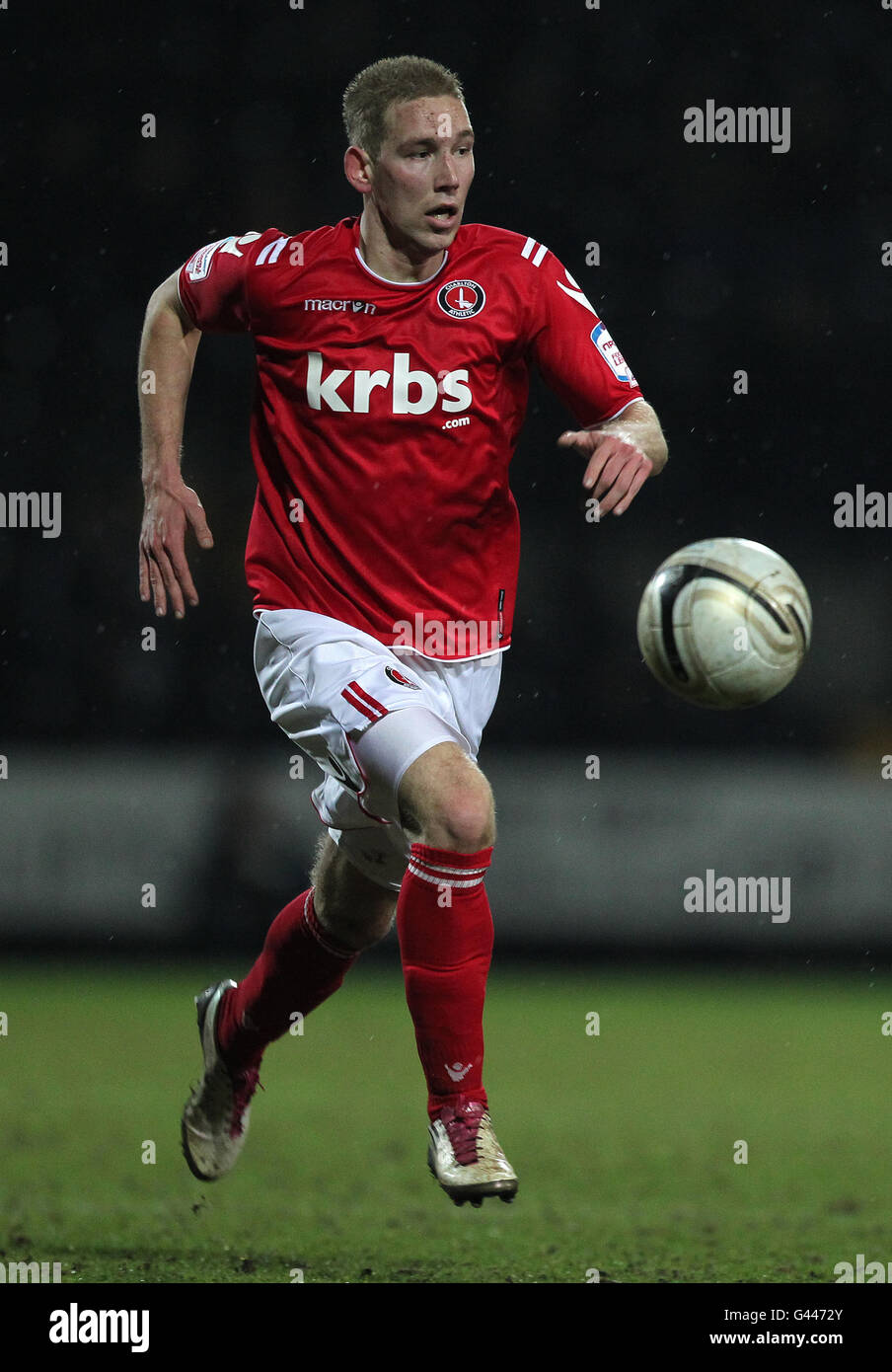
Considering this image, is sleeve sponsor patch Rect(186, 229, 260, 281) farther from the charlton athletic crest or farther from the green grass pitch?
the green grass pitch

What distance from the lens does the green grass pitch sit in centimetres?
398

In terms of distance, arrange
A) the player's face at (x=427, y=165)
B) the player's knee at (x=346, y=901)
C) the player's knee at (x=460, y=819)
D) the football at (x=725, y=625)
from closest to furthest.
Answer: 1. the player's knee at (x=460, y=819)
2. the football at (x=725, y=625)
3. the player's face at (x=427, y=165)
4. the player's knee at (x=346, y=901)

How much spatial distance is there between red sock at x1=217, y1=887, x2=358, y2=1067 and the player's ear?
1.69m

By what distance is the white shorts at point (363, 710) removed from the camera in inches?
134

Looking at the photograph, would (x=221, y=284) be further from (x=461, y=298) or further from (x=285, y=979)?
(x=285, y=979)

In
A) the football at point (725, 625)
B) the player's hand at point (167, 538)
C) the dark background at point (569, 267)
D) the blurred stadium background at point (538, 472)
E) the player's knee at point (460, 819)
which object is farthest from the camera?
the dark background at point (569, 267)

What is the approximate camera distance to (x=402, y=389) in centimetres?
380

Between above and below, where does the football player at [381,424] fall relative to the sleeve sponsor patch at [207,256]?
below

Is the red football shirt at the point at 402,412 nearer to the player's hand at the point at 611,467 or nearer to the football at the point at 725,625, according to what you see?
the player's hand at the point at 611,467

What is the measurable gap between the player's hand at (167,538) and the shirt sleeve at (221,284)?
0.44 meters

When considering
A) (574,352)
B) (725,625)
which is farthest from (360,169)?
(725,625)

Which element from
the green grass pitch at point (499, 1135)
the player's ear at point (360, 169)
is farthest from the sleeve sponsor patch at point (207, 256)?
the green grass pitch at point (499, 1135)

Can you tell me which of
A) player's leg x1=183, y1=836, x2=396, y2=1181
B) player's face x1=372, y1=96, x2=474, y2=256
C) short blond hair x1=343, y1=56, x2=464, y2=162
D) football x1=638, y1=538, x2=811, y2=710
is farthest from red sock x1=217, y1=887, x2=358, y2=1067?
short blond hair x1=343, y1=56, x2=464, y2=162

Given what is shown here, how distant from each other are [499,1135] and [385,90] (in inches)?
140
